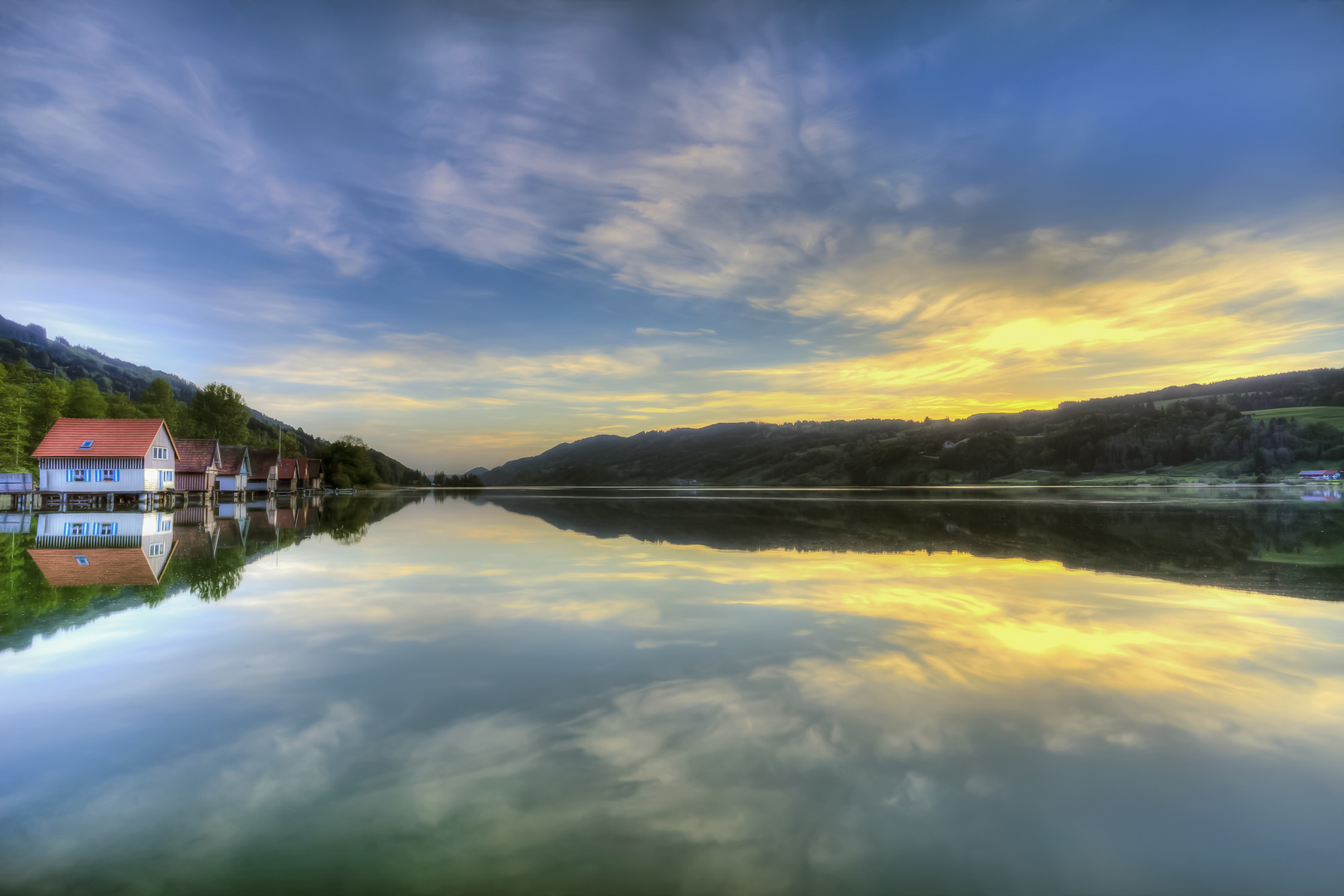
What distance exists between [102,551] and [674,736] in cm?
2771

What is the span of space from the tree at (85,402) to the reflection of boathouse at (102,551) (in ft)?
216

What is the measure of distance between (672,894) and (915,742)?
388cm

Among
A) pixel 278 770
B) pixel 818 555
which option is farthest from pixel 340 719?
pixel 818 555

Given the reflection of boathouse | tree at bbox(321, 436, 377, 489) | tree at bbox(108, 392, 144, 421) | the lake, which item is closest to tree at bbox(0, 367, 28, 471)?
tree at bbox(108, 392, 144, 421)

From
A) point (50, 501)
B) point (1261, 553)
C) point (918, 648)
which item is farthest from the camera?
point (50, 501)

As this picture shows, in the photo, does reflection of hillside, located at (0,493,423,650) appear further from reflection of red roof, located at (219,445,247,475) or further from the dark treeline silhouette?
the dark treeline silhouette

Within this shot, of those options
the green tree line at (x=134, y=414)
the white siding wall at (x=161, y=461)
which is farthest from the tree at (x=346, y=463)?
the white siding wall at (x=161, y=461)

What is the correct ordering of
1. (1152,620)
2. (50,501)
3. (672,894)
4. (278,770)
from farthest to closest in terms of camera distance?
(50,501) → (1152,620) → (278,770) → (672,894)

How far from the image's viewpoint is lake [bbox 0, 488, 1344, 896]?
507cm

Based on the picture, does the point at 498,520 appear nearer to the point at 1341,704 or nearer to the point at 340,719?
the point at 340,719

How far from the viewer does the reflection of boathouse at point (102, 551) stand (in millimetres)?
18500

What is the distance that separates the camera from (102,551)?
79.4 feet

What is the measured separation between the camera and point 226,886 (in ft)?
15.5

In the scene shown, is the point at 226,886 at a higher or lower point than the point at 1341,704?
higher
